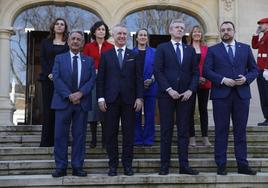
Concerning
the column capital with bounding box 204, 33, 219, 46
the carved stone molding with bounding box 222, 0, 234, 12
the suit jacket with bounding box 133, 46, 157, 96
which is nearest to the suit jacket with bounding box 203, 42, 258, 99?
the suit jacket with bounding box 133, 46, 157, 96

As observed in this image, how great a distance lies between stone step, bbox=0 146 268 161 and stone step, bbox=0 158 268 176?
25 cm

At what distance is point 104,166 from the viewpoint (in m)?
5.97

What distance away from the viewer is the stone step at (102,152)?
246 inches

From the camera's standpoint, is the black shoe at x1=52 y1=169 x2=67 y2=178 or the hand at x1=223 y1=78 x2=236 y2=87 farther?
the hand at x1=223 y1=78 x2=236 y2=87

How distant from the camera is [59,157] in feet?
17.8

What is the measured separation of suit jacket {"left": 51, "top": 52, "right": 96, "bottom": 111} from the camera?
547 centimetres

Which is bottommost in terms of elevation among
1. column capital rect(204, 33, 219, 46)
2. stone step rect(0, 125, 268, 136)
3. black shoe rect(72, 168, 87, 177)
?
black shoe rect(72, 168, 87, 177)

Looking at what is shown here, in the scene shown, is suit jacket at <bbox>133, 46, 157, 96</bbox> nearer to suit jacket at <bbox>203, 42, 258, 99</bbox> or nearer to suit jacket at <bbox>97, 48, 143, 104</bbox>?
suit jacket at <bbox>97, 48, 143, 104</bbox>

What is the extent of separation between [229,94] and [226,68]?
0.33 meters

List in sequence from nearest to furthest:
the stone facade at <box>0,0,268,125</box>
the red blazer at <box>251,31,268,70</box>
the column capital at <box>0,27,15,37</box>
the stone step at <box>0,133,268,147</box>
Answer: the stone step at <box>0,133,268,147</box>
the red blazer at <box>251,31,268,70</box>
the column capital at <box>0,27,15,37</box>
the stone facade at <box>0,0,268,125</box>

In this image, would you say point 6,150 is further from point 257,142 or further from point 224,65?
point 257,142

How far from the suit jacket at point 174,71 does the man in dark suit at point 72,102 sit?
0.85 meters

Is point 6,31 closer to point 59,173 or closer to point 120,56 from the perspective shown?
point 120,56

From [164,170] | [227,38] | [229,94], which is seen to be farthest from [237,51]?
[164,170]
